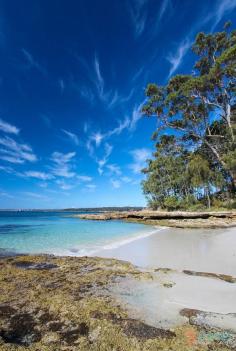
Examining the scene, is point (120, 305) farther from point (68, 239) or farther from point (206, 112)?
point (206, 112)

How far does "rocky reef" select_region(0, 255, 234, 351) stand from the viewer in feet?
9.20

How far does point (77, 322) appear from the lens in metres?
3.40

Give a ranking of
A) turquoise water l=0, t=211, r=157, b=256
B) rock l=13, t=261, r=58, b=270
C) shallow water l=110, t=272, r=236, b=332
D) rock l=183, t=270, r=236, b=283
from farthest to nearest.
Result: turquoise water l=0, t=211, r=157, b=256
rock l=13, t=261, r=58, b=270
rock l=183, t=270, r=236, b=283
shallow water l=110, t=272, r=236, b=332

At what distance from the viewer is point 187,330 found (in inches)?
119

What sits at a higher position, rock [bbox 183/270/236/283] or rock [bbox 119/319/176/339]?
rock [bbox 183/270/236/283]

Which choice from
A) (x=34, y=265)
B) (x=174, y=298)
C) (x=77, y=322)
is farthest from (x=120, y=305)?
(x=34, y=265)

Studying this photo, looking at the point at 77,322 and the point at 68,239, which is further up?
the point at 68,239

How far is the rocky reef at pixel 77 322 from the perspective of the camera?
280 cm

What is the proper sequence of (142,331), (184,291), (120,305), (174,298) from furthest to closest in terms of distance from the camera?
(184,291)
(174,298)
(120,305)
(142,331)

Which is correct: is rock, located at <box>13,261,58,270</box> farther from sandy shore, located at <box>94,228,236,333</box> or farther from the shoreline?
sandy shore, located at <box>94,228,236,333</box>

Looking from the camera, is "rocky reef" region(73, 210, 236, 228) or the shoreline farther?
"rocky reef" region(73, 210, 236, 228)

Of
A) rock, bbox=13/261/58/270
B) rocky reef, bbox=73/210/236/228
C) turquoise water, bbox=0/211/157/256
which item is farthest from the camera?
rocky reef, bbox=73/210/236/228

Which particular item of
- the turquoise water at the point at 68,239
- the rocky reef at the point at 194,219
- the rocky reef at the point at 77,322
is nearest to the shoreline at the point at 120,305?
the rocky reef at the point at 77,322

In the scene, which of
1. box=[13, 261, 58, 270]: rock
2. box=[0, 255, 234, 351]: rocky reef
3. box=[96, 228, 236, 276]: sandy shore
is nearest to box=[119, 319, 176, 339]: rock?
box=[0, 255, 234, 351]: rocky reef
